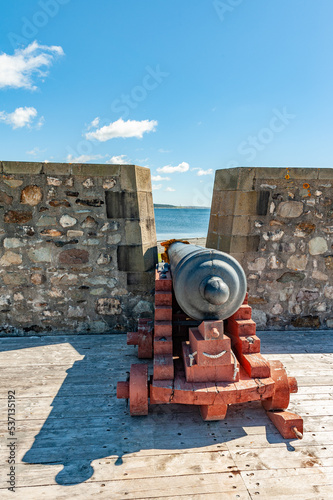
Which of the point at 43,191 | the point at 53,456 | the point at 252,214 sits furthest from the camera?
the point at 252,214

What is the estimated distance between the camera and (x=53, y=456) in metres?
2.21

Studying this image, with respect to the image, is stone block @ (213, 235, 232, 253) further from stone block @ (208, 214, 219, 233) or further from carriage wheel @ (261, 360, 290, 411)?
carriage wheel @ (261, 360, 290, 411)

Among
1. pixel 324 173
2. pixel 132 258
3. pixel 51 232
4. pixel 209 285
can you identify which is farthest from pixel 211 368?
pixel 324 173

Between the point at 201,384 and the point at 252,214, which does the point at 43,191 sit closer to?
the point at 252,214

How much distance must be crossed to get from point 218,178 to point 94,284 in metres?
2.25

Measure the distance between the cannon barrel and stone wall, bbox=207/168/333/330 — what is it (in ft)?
6.47

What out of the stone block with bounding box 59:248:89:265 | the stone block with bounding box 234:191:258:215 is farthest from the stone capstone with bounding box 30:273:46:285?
the stone block with bounding box 234:191:258:215

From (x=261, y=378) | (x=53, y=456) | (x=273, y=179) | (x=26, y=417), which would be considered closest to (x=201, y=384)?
(x=261, y=378)

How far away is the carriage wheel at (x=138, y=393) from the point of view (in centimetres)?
258

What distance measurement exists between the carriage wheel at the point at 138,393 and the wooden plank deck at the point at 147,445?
8 centimetres

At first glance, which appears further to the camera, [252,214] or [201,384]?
[252,214]

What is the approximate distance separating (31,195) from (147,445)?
10.4ft

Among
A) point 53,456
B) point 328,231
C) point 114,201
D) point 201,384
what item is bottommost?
point 53,456

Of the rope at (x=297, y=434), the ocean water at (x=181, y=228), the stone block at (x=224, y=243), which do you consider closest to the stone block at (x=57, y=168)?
the stone block at (x=224, y=243)
